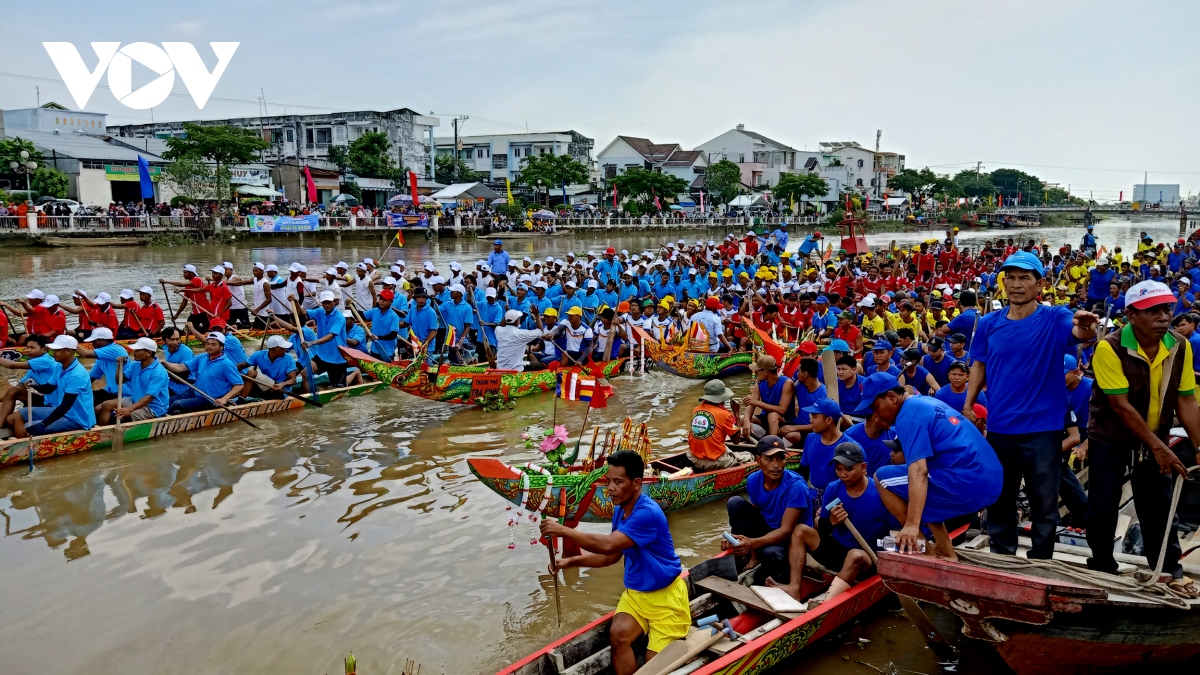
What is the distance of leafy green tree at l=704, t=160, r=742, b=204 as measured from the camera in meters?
64.6

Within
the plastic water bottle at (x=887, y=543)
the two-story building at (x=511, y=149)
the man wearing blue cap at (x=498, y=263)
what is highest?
the two-story building at (x=511, y=149)

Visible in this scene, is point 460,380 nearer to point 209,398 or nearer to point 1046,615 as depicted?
point 209,398

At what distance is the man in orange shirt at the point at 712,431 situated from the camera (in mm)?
7602

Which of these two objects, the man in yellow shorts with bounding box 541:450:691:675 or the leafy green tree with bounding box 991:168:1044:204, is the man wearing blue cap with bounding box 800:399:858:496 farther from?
the leafy green tree with bounding box 991:168:1044:204

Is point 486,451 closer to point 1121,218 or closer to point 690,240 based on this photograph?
point 690,240

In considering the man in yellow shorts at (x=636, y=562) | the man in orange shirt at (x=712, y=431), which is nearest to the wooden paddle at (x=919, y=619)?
the man in yellow shorts at (x=636, y=562)

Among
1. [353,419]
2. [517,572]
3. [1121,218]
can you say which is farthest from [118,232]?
[1121,218]

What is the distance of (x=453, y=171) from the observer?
66000mm

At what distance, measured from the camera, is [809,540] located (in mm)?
5703

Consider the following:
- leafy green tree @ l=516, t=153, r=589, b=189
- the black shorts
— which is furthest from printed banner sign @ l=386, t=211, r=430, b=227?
the black shorts

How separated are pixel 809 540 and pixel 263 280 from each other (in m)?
12.8

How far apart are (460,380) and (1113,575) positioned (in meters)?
8.41

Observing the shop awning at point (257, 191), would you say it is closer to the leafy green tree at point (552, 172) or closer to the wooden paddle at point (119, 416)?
the leafy green tree at point (552, 172)

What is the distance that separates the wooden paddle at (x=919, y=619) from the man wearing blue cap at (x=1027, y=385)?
2.77ft
